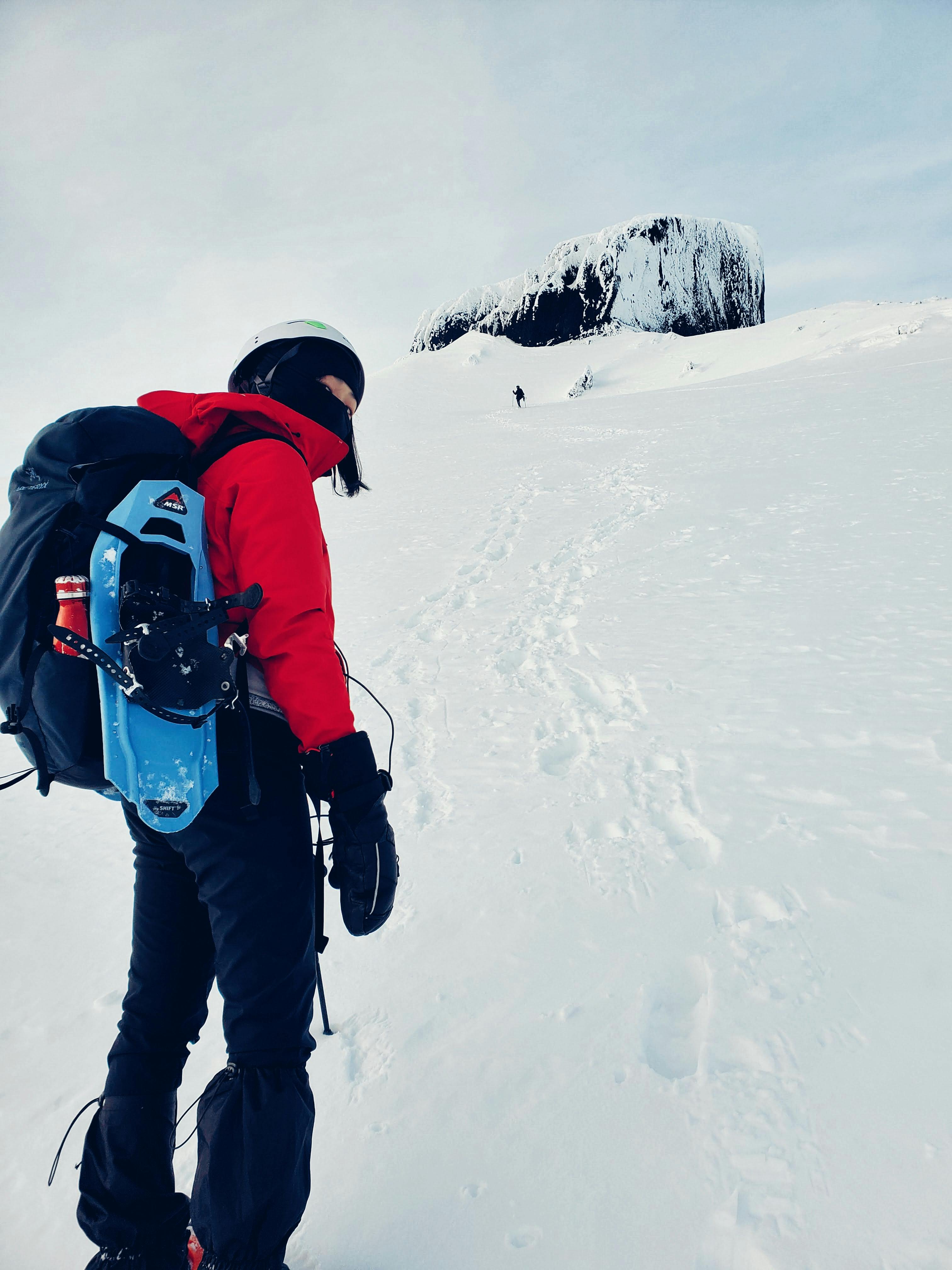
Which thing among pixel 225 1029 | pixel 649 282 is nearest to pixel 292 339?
pixel 225 1029

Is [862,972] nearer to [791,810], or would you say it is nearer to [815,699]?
[791,810]

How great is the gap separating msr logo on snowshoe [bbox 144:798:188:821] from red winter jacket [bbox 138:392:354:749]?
0.26 meters

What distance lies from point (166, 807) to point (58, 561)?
0.51m

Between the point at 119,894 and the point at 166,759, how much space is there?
203cm

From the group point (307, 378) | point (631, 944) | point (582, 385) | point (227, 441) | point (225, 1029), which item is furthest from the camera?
point (582, 385)

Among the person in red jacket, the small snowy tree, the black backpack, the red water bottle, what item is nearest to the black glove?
the person in red jacket

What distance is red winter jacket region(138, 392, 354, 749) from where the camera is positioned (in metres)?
1.30

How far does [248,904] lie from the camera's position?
121 centimetres

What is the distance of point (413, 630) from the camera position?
5.05 meters

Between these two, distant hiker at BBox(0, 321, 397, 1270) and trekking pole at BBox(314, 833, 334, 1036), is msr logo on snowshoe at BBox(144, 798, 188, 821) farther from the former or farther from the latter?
trekking pole at BBox(314, 833, 334, 1036)

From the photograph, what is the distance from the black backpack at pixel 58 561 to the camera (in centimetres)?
116

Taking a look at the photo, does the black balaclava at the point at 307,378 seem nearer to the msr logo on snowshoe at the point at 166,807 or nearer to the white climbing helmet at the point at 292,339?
the white climbing helmet at the point at 292,339

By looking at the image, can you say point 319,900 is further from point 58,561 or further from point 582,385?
point 582,385

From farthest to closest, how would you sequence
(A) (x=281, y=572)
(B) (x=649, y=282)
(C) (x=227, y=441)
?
(B) (x=649, y=282)
(C) (x=227, y=441)
(A) (x=281, y=572)
